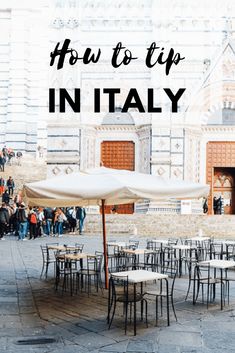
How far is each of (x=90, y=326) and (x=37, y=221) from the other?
39.0 feet

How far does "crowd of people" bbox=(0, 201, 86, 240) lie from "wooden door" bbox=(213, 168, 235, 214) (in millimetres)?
6942

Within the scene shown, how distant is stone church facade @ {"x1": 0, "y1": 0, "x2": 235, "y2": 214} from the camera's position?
23.4 meters

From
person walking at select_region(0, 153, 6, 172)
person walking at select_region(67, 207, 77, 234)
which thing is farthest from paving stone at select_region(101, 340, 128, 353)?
person walking at select_region(0, 153, 6, 172)

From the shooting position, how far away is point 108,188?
7188mm

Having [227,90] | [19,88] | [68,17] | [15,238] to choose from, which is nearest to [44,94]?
[19,88]

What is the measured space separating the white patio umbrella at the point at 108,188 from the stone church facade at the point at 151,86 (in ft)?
50.6

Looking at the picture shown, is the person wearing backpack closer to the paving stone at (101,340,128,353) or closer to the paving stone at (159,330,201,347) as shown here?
the paving stone at (159,330,201,347)

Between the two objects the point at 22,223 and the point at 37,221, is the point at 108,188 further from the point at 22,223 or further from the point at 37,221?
the point at 37,221

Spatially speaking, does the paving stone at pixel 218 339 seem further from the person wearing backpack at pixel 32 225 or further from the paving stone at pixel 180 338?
the person wearing backpack at pixel 32 225

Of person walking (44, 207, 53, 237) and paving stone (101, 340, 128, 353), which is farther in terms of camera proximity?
person walking (44, 207, 53, 237)

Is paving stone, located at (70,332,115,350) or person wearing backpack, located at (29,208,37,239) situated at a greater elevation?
person wearing backpack, located at (29,208,37,239)

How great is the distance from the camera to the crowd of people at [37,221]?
17625 mm

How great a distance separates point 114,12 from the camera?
23812 mm

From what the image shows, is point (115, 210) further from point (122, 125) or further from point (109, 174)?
point (109, 174)
